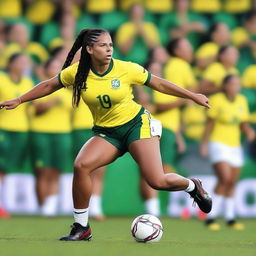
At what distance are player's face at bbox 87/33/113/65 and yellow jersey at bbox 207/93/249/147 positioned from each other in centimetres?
412

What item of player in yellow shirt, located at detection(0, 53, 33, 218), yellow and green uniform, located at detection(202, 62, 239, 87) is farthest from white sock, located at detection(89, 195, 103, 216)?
yellow and green uniform, located at detection(202, 62, 239, 87)

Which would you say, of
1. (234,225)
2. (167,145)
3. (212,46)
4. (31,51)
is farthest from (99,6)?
(234,225)

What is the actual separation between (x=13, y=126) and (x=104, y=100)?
4889 mm

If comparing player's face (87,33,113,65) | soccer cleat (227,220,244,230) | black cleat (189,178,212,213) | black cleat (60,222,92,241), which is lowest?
soccer cleat (227,220,244,230)

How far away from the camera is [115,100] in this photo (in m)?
8.38

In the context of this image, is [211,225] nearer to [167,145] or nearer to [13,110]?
[167,145]

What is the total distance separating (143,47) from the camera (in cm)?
1489

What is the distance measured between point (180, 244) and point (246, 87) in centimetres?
612

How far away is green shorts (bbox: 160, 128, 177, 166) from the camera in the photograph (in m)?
12.8

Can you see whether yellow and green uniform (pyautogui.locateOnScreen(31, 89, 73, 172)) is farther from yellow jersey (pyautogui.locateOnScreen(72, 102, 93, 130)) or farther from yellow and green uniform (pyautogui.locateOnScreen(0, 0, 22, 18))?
yellow and green uniform (pyautogui.locateOnScreen(0, 0, 22, 18))

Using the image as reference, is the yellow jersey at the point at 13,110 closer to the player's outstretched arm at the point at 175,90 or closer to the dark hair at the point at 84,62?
the dark hair at the point at 84,62

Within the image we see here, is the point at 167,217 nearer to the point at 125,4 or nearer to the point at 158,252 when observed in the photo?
the point at 125,4

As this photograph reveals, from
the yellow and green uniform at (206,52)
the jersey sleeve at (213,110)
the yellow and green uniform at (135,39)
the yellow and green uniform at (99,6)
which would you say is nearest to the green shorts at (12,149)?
the yellow and green uniform at (135,39)

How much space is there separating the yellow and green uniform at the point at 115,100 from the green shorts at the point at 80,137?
4.30 meters
